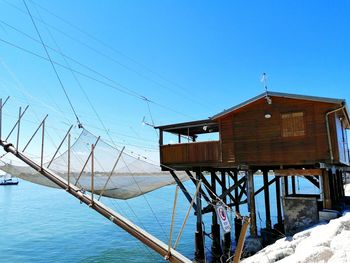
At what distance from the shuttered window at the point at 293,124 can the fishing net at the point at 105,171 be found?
693cm

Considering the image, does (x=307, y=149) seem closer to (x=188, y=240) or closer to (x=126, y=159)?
(x=126, y=159)

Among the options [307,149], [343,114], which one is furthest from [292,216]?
[343,114]

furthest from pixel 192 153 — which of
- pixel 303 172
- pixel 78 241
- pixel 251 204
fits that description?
pixel 78 241

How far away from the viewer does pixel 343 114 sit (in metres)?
15.2

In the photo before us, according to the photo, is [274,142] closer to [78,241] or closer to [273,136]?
[273,136]

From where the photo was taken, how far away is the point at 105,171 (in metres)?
15.6

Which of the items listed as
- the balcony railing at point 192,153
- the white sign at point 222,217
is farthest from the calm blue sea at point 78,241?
the white sign at point 222,217

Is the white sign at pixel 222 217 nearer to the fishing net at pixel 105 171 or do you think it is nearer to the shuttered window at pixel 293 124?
the fishing net at pixel 105 171

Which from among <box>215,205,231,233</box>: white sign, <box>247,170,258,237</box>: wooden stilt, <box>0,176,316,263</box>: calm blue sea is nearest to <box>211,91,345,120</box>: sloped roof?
<box>247,170,258,237</box>: wooden stilt

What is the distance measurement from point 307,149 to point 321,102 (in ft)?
7.02

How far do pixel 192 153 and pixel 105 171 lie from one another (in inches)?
179

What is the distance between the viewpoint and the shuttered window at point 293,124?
Result: 14031 millimetres

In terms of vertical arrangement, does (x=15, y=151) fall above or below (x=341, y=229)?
above

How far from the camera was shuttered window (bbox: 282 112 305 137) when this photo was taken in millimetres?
14031
